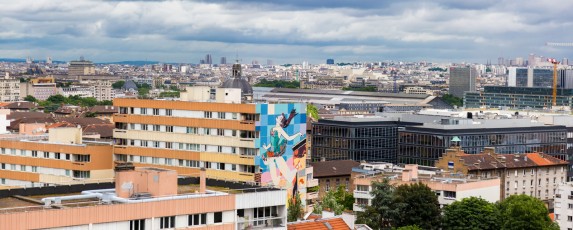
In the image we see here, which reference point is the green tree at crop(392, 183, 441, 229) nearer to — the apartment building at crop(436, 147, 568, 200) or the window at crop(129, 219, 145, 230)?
the apartment building at crop(436, 147, 568, 200)

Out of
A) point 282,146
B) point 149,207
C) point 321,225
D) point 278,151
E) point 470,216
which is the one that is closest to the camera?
point 149,207

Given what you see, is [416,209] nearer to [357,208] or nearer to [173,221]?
[357,208]

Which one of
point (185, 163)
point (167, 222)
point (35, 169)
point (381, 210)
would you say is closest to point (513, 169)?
point (381, 210)

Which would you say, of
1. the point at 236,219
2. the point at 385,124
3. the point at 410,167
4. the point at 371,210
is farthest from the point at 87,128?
the point at 236,219

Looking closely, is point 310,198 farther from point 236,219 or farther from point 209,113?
point 236,219

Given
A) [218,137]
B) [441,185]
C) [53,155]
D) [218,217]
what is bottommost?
[441,185]

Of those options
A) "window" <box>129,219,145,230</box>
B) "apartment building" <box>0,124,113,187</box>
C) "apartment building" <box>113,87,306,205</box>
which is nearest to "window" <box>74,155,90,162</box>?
"apartment building" <box>0,124,113,187</box>
